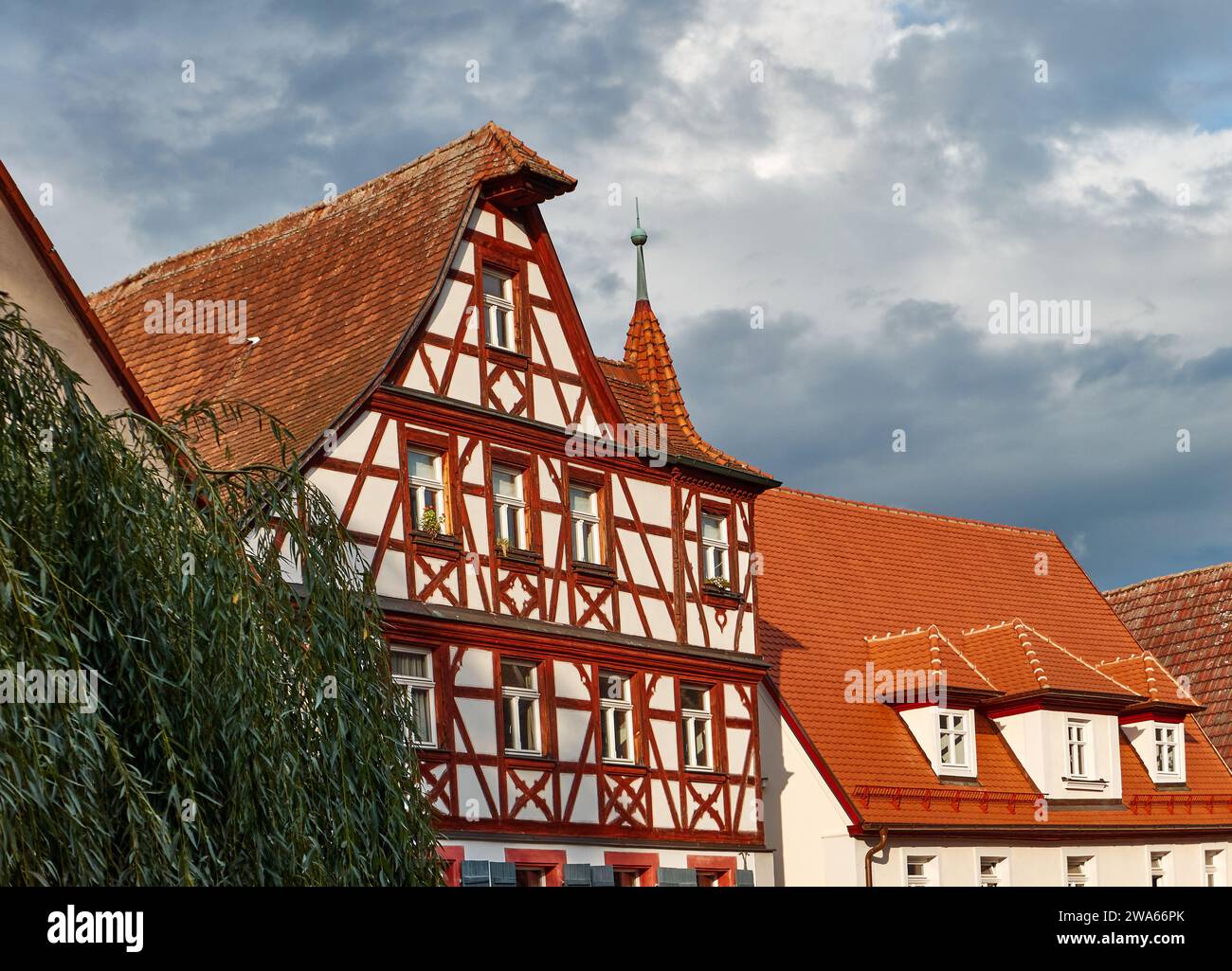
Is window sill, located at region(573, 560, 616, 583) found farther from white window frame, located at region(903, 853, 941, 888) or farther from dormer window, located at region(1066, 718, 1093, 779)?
dormer window, located at region(1066, 718, 1093, 779)

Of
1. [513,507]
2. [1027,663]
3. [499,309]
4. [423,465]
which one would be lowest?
[1027,663]

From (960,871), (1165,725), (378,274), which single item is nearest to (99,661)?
(378,274)

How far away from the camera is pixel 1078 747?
1282 inches

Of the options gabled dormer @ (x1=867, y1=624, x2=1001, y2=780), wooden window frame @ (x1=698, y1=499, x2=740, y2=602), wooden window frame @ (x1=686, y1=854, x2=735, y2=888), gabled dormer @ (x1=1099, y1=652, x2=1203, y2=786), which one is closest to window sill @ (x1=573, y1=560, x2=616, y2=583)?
wooden window frame @ (x1=698, y1=499, x2=740, y2=602)

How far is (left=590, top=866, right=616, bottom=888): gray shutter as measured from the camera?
24.1 m

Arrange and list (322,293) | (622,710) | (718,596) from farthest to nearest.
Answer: (718,596) < (322,293) < (622,710)

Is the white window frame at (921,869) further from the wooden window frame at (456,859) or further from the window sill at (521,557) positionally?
the wooden window frame at (456,859)

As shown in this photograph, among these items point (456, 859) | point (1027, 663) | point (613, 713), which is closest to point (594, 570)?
point (613, 713)

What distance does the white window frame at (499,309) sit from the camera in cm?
2509

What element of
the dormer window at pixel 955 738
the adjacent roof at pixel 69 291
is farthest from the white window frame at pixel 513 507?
the dormer window at pixel 955 738

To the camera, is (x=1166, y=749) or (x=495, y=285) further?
(x=1166, y=749)

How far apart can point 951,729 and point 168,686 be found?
21.4 metres

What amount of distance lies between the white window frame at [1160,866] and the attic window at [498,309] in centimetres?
1443

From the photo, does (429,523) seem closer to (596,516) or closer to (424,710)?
(424,710)
